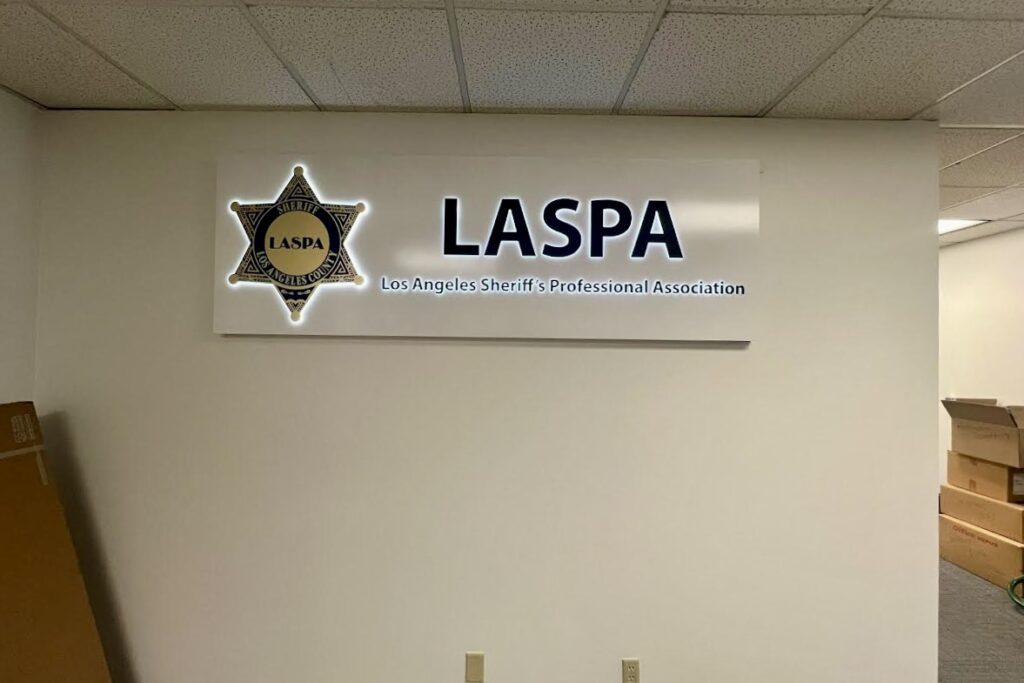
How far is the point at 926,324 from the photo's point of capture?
6.77 feet

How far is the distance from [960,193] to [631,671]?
305 centimetres

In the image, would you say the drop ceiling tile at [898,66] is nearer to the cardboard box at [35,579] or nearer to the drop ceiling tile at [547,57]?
the drop ceiling tile at [547,57]

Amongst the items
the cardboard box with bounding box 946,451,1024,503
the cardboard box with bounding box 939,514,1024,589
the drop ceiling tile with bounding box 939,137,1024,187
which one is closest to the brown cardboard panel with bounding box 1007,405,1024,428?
the cardboard box with bounding box 946,451,1024,503

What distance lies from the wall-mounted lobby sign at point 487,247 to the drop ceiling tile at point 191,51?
23 centimetres

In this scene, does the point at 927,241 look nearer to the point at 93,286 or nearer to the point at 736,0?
the point at 736,0

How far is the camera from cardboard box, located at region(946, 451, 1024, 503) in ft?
11.9

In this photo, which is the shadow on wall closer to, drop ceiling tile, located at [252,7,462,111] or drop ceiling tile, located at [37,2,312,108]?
drop ceiling tile, located at [37,2,312,108]

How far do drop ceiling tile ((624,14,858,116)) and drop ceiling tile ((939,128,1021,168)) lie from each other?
880 millimetres

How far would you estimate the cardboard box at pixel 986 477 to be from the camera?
3638mm

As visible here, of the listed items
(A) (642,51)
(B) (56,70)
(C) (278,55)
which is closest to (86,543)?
(B) (56,70)

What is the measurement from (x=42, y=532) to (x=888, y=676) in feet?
10.1

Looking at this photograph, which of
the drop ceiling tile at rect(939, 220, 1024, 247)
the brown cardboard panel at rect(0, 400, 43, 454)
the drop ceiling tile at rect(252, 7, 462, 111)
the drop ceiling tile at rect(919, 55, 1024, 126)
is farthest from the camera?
the drop ceiling tile at rect(939, 220, 1024, 247)

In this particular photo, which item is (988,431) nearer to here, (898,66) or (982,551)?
(982,551)

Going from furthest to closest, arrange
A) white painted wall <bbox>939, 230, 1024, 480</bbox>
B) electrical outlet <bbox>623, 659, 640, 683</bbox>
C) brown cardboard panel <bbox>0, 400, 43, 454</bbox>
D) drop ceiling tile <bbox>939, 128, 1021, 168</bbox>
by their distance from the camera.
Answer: white painted wall <bbox>939, 230, 1024, 480</bbox> < drop ceiling tile <bbox>939, 128, 1021, 168</bbox> < electrical outlet <bbox>623, 659, 640, 683</bbox> < brown cardboard panel <bbox>0, 400, 43, 454</bbox>
